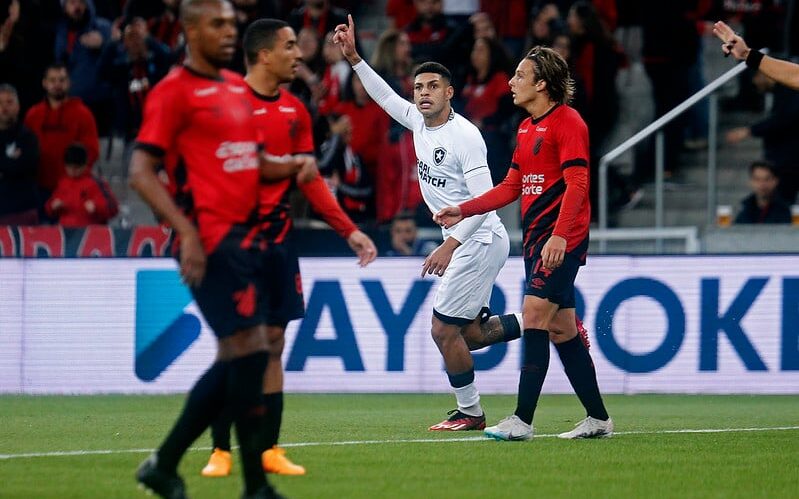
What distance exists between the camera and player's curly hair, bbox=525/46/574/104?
9.18m

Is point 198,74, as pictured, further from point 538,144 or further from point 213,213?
point 538,144

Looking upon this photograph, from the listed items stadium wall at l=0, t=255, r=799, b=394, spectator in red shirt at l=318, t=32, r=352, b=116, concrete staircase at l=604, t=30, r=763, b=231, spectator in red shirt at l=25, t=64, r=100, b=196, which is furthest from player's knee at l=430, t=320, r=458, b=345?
spectator in red shirt at l=25, t=64, r=100, b=196

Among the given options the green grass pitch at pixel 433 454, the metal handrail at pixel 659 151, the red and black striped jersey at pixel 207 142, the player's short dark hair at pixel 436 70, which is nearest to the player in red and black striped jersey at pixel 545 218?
the green grass pitch at pixel 433 454

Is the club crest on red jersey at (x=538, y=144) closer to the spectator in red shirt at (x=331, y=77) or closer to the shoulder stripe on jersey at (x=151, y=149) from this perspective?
the shoulder stripe on jersey at (x=151, y=149)

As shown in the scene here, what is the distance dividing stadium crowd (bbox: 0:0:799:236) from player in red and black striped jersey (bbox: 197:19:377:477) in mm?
7364

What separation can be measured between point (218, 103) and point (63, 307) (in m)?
7.40

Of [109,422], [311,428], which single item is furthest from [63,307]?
[311,428]

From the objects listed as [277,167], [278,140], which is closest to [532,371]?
[278,140]

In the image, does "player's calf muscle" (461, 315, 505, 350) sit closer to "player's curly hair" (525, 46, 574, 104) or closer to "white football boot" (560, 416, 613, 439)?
"white football boot" (560, 416, 613, 439)

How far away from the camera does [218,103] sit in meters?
6.62

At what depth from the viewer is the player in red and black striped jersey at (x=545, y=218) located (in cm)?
904

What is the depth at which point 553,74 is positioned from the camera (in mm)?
9180

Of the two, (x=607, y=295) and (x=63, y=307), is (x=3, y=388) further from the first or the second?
(x=607, y=295)

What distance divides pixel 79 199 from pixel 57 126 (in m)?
1.08
